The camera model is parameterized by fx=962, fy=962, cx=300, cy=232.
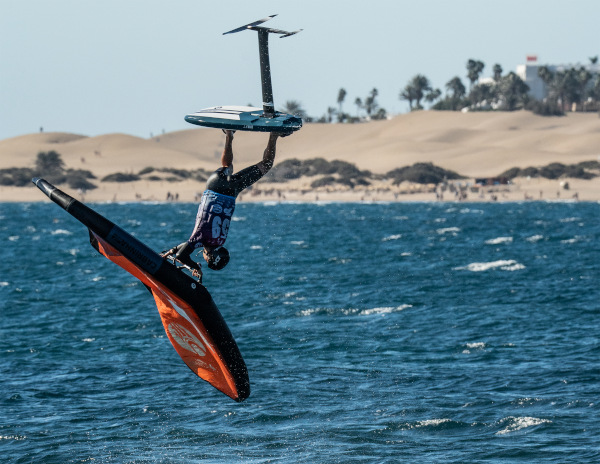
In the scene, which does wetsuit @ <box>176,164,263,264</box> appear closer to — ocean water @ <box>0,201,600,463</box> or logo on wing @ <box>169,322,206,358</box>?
logo on wing @ <box>169,322,206,358</box>

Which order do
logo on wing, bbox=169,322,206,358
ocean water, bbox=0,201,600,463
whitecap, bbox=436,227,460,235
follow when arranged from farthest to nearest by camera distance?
whitecap, bbox=436,227,460,235
ocean water, bbox=0,201,600,463
logo on wing, bbox=169,322,206,358

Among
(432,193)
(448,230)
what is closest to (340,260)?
(448,230)

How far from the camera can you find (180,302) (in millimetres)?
14266

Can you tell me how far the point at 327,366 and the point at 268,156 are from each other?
55.3 ft

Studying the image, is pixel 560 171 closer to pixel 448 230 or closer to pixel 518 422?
pixel 448 230

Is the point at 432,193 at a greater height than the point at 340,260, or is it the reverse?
the point at 432,193

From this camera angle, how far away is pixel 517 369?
28.7 meters

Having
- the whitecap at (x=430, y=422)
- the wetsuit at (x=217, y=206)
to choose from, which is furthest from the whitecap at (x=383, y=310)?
the wetsuit at (x=217, y=206)

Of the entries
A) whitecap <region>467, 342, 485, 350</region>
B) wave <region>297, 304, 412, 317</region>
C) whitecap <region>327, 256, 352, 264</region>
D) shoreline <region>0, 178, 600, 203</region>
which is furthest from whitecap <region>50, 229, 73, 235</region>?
whitecap <region>467, 342, 485, 350</region>

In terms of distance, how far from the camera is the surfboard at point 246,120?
43.1 feet

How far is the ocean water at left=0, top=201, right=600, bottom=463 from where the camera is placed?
2219cm

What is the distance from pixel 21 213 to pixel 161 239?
79518mm

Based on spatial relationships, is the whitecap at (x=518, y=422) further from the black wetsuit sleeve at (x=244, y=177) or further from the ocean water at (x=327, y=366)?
the black wetsuit sleeve at (x=244, y=177)

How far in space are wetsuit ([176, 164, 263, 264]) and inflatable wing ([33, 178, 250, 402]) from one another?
0.61 meters
